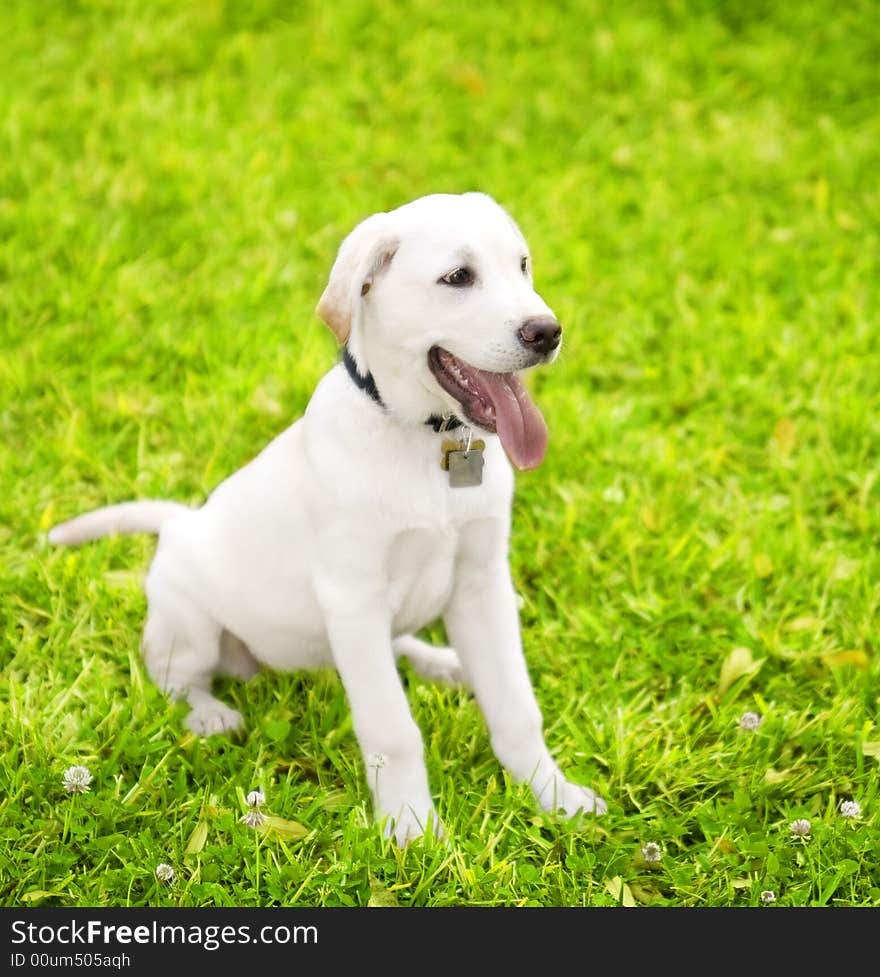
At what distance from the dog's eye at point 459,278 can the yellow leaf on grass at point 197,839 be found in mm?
1397

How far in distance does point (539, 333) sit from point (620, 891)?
1295 mm

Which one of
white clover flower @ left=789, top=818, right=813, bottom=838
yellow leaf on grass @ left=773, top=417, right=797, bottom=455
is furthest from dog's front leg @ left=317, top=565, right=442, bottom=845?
yellow leaf on grass @ left=773, top=417, right=797, bottom=455

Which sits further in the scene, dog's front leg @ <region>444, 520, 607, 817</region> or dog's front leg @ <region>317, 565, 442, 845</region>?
dog's front leg @ <region>444, 520, 607, 817</region>

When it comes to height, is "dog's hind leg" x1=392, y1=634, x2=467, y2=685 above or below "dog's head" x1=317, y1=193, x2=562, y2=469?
below

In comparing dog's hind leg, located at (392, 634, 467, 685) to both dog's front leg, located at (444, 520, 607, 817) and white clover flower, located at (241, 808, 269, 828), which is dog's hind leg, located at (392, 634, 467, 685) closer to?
dog's front leg, located at (444, 520, 607, 817)

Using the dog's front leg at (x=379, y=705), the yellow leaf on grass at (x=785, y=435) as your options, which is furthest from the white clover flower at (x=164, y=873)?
the yellow leaf on grass at (x=785, y=435)

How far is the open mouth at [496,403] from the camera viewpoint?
2607mm

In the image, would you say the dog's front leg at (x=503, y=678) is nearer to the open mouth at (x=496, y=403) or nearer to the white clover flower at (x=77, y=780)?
the open mouth at (x=496, y=403)

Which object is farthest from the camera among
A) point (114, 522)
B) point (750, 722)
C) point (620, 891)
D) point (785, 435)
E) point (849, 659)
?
point (785, 435)

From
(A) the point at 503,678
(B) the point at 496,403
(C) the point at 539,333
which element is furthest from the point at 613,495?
(C) the point at 539,333

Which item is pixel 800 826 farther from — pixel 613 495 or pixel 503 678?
pixel 613 495

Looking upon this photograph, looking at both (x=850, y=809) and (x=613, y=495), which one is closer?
(x=850, y=809)

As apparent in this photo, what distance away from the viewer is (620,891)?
276 cm

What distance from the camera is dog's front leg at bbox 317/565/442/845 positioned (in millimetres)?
2725
